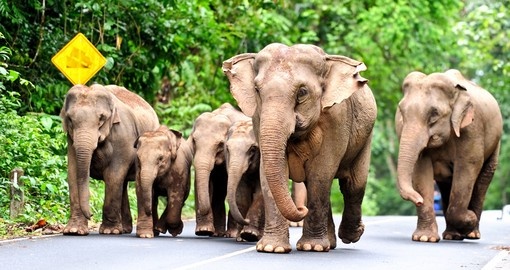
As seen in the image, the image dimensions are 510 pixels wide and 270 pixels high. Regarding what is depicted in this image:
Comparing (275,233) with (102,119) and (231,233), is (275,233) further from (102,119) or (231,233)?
(102,119)

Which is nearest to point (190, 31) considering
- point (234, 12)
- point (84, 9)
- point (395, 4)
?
point (84, 9)

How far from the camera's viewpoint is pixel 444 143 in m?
19.2

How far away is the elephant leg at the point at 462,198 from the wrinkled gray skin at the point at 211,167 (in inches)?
A: 125

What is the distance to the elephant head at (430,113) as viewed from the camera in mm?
18797

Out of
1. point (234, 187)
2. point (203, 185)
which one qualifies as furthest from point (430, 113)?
point (234, 187)

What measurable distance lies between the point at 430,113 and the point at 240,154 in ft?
9.99

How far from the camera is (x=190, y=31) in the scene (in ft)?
87.3

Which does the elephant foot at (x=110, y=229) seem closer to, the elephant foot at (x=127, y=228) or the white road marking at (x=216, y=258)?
the elephant foot at (x=127, y=228)

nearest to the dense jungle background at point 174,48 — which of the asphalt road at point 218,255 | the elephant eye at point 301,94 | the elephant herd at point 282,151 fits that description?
the elephant herd at point 282,151

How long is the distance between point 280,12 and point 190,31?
10.2 metres

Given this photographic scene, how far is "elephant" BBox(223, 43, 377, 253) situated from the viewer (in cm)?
1403

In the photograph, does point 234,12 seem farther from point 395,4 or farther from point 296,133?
point 296,133

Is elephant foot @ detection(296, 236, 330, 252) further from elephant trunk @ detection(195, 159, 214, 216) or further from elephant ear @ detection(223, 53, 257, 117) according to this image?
elephant trunk @ detection(195, 159, 214, 216)

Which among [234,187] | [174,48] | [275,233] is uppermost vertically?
[174,48]
